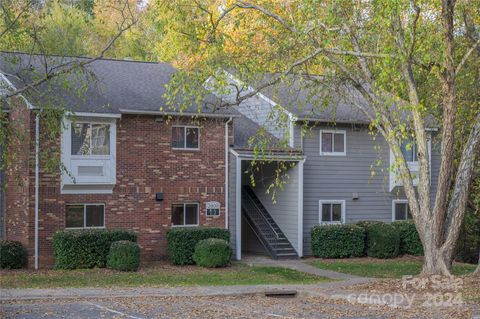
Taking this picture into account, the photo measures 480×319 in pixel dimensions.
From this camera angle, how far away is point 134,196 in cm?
2330

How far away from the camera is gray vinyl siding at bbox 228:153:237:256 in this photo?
25.1m

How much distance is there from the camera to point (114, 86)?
2458 centimetres

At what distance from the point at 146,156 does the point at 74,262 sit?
4165 millimetres

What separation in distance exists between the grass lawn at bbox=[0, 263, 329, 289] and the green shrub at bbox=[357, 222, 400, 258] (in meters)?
4.80

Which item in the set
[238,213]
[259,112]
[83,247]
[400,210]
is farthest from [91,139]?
[400,210]

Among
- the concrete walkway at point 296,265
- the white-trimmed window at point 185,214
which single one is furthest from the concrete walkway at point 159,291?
the white-trimmed window at point 185,214

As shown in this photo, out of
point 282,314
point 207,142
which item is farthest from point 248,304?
point 207,142

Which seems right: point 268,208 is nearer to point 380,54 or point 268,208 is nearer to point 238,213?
point 238,213

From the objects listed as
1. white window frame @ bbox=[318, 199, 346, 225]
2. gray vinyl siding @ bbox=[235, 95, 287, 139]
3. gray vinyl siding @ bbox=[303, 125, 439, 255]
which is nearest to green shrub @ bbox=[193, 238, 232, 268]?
gray vinyl siding @ bbox=[303, 125, 439, 255]

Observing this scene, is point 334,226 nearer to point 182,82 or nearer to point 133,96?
point 133,96

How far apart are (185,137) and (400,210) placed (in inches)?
375

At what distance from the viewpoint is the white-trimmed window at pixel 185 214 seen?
24156 mm

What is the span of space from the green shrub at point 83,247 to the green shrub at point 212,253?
238cm

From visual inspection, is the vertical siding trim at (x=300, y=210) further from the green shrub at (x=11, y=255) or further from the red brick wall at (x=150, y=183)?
the green shrub at (x=11, y=255)
